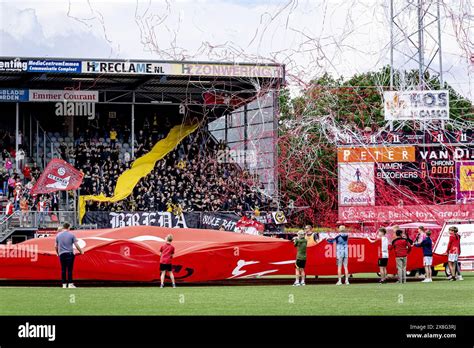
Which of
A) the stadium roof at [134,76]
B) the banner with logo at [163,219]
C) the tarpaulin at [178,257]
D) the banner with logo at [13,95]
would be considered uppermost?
the stadium roof at [134,76]

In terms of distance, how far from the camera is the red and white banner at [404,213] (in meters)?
42.9

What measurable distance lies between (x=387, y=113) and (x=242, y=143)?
8538 mm

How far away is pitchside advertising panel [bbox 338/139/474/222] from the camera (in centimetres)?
4250

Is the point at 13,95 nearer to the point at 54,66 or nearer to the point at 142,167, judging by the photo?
the point at 54,66

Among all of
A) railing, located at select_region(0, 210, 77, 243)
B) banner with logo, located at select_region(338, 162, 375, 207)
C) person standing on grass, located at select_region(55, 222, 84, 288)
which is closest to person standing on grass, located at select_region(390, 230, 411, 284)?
person standing on grass, located at select_region(55, 222, 84, 288)

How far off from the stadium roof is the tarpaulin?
14428 mm

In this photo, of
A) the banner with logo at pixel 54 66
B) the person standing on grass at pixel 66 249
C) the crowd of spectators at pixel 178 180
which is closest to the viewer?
the person standing on grass at pixel 66 249

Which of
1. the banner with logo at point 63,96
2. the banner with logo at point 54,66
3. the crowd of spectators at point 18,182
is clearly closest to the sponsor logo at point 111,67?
the banner with logo at point 54,66

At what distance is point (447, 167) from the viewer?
139ft

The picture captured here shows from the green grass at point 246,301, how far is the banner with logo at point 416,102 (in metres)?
19.5

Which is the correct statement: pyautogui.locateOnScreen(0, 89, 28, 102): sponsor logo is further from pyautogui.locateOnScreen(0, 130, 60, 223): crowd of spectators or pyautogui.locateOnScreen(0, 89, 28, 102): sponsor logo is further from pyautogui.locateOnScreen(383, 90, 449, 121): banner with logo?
pyautogui.locateOnScreen(383, 90, 449, 121): banner with logo

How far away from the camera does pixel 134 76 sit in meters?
45.2

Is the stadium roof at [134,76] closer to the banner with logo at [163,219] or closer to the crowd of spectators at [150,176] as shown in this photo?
the crowd of spectators at [150,176]
